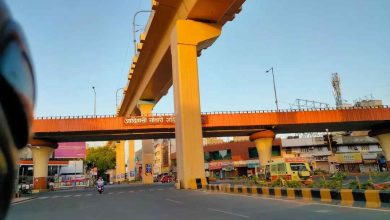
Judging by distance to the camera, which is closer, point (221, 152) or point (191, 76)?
point (191, 76)

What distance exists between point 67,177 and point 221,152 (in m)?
28.3

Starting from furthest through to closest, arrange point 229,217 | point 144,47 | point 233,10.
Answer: point 144,47, point 233,10, point 229,217

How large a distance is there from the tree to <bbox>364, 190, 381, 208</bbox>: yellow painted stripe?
79256 mm

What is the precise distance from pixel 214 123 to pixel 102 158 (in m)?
58.2

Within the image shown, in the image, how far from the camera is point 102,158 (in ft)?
279

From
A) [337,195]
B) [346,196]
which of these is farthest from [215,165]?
[346,196]

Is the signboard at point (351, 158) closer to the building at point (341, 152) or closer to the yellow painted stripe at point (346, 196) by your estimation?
the building at point (341, 152)

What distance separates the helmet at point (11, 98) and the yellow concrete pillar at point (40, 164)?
38204mm

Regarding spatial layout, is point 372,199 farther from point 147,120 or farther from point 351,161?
point 351,161

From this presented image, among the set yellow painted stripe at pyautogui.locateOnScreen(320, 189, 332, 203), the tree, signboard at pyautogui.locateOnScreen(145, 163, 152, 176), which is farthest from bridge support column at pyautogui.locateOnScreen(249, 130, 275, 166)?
the tree

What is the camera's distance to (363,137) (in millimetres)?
59812

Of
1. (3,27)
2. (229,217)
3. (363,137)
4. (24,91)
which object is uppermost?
(363,137)

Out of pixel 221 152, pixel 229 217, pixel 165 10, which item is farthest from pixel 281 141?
pixel 229 217

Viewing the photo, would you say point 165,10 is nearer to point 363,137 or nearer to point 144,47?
point 144,47
